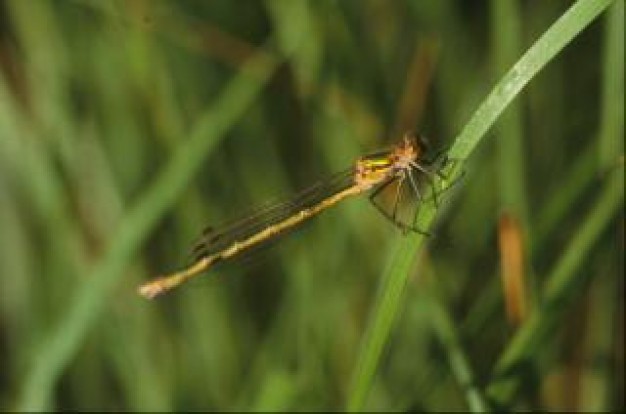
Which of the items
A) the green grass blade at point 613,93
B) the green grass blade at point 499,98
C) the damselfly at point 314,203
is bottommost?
the green grass blade at point 499,98

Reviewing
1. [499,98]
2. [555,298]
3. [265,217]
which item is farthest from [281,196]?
[499,98]

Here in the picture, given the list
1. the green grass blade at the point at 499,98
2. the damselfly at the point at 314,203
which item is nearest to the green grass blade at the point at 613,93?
the damselfly at the point at 314,203

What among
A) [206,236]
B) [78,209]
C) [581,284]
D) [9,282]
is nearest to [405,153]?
[581,284]

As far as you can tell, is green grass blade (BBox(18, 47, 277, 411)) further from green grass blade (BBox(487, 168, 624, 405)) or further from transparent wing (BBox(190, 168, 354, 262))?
green grass blade (BBox(487, 168, 624, 405))

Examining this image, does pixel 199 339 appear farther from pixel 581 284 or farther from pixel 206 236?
pixel 581 284

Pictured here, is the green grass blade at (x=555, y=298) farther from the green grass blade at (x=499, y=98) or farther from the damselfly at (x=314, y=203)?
the green grass blade at (x=499, y=98)

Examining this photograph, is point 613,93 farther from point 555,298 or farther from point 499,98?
point 499,98

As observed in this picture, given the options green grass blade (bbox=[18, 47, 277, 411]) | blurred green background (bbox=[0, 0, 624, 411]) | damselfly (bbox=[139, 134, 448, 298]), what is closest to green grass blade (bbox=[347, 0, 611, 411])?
damselfly (bbox=[139, 134, 448, 298])

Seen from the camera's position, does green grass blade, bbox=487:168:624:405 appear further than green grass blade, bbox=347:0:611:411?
Yes

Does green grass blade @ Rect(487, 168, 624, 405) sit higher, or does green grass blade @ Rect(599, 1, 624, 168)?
green grass blade @ Rect(599, 1, 624, 168)
